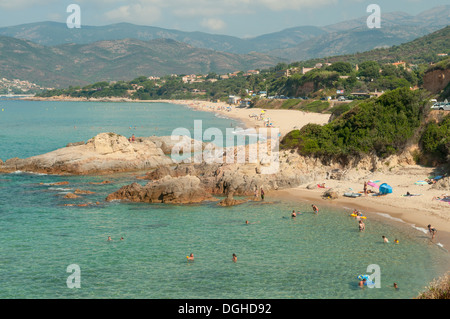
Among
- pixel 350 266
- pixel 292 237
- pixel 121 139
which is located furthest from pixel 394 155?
pixel 121 139

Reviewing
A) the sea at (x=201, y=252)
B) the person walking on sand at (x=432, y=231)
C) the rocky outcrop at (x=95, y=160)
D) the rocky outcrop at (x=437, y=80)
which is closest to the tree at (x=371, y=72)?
the rocky outcrop at (x=437, y=80)

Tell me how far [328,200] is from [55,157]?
90.0 feet

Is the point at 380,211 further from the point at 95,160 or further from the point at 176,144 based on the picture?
the point at 176,144

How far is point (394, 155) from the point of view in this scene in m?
38.9

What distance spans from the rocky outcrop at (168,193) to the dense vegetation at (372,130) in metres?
11.9

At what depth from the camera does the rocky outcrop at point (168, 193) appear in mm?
33094

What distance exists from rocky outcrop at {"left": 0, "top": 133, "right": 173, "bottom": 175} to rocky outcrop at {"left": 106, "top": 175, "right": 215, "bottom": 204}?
1146 cm

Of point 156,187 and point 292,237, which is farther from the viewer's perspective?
point 156,187

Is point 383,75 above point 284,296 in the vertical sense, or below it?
above

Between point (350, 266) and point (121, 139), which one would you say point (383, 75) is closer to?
point (121, 139)

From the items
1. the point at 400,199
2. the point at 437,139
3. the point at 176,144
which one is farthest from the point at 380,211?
the point at 176,144

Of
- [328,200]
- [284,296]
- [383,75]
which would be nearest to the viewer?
[284,296]

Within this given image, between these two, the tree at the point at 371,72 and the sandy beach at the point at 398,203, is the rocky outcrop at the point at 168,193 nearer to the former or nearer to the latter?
the sandy beach at the point at 398,203

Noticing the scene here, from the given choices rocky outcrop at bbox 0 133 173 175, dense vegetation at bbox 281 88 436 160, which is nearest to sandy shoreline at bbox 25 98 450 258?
dense vegetation at bbox 281 88 436 160
